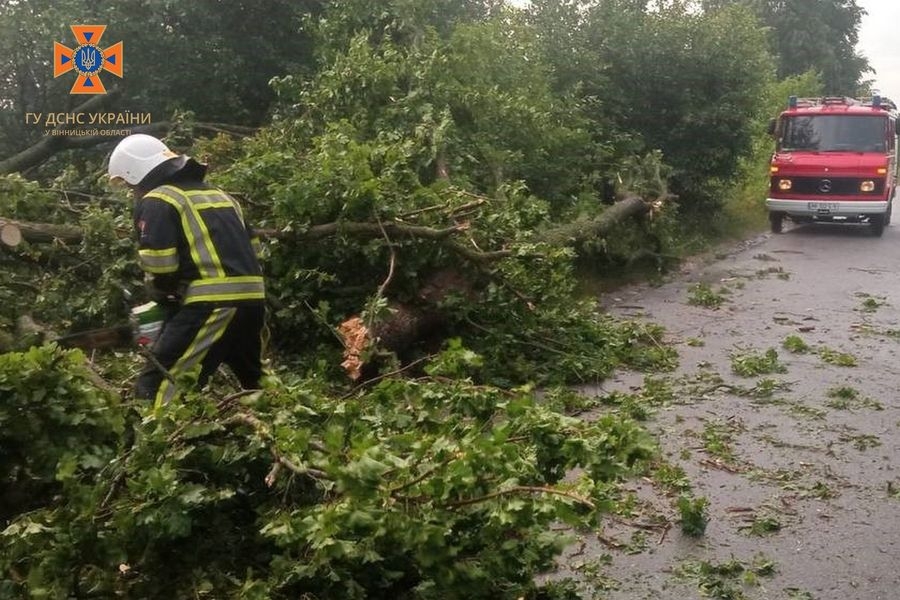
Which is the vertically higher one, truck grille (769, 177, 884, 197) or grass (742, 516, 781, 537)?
truck grille (769, 177, 884, 197)

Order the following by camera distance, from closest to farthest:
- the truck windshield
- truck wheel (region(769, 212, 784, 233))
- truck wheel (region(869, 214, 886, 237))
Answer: the truck windshield < truck wheel (region(869, 214, 886, 237)) < truck wheel (region(769, 212, 784, 233))

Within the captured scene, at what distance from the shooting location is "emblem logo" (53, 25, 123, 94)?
12.2 meters

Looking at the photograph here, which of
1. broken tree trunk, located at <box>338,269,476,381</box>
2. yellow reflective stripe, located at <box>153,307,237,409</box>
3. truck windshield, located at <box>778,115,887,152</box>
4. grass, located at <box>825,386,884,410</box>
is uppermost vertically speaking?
truck windshield, located at <box>778,115,887,152</box>

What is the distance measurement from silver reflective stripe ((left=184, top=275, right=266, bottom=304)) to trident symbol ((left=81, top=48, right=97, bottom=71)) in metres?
9.19

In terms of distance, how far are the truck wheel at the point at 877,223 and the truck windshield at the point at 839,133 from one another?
117cm

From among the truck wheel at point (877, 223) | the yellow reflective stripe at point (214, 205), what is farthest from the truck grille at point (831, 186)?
the yellow reflective stripe at point (214, 205)

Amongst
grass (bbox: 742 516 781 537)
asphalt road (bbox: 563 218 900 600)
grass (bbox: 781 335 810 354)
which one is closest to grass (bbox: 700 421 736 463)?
asphalt road (bbox: 563 218 900 600)

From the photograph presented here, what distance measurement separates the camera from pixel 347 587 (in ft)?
10.9

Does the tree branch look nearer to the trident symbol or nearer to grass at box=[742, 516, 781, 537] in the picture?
grass at box=[742, 516, 781, 537]

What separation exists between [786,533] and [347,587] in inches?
94.2

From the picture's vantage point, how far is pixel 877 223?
1617 centimetres

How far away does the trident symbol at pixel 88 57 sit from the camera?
1241cm

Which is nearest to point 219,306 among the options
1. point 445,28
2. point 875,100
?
point 445,28

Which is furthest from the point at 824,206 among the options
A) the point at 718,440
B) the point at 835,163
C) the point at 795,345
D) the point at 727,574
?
the point at 727,574
